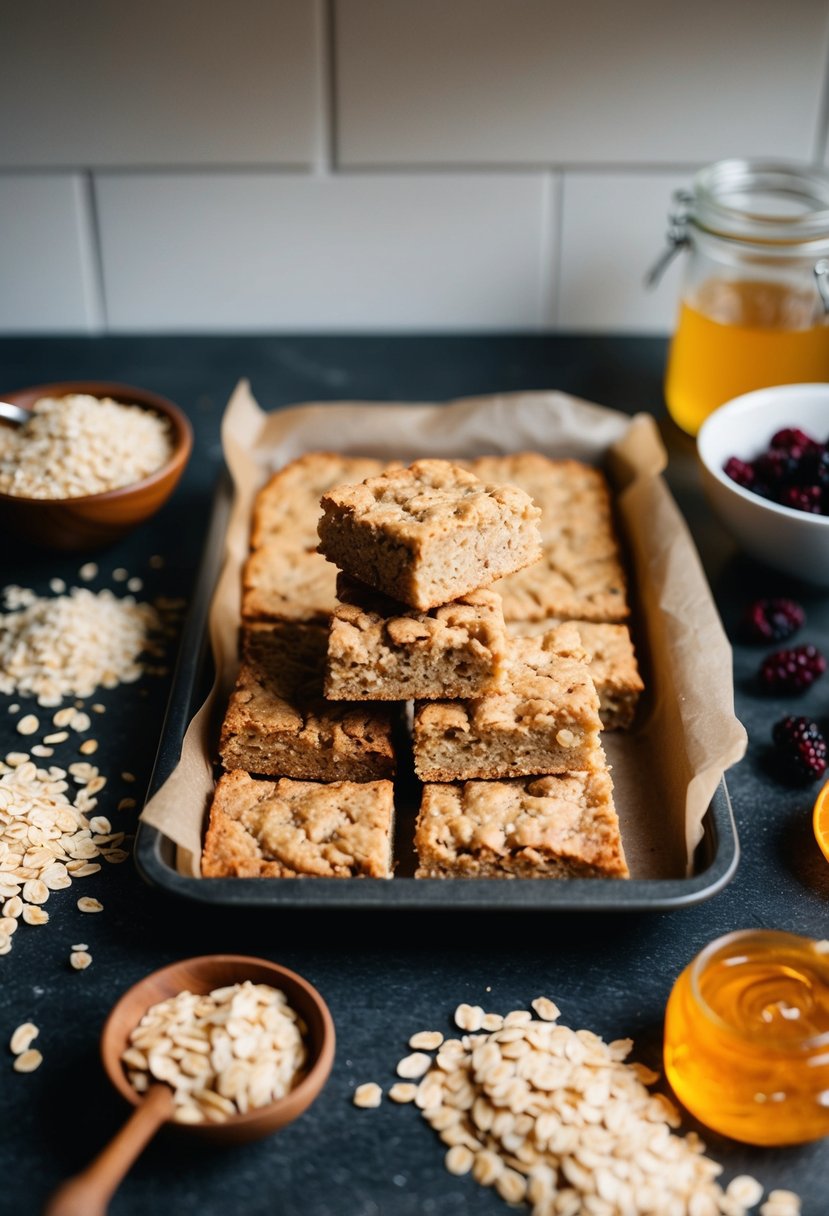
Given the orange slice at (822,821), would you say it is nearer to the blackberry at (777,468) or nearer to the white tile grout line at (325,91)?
the blackberry at (777,468)

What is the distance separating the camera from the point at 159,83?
3004mm

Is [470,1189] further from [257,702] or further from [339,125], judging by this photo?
[339,125]

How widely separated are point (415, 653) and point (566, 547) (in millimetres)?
694

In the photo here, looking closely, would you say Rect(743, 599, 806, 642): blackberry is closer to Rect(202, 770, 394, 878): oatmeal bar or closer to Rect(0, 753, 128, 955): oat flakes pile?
Rect(202, 770, 394, 878): oatmeal bar

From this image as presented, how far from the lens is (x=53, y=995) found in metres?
1.70

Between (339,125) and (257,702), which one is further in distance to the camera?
(339,125)

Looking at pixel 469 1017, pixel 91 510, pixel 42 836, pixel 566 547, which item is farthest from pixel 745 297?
pixel 42 836

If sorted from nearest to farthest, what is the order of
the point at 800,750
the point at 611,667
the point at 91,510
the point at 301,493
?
the point at 800,750 < the point at 611,667 < the point at 91,510 < the point at 301,493

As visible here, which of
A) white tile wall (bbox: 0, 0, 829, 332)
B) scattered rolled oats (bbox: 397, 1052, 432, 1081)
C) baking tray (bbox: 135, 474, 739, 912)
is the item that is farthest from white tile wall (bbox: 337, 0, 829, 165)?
scattered rolled oats (bbox: 397, 1052, 432, 1081)

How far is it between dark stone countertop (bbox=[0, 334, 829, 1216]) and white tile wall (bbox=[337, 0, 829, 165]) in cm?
127

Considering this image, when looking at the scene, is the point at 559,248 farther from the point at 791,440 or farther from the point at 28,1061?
the point at 28,1061

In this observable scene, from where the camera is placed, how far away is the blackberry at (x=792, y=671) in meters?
2.24

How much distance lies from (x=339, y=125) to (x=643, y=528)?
137 centimetres

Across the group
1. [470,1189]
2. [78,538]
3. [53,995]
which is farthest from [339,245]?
[470,1189]
